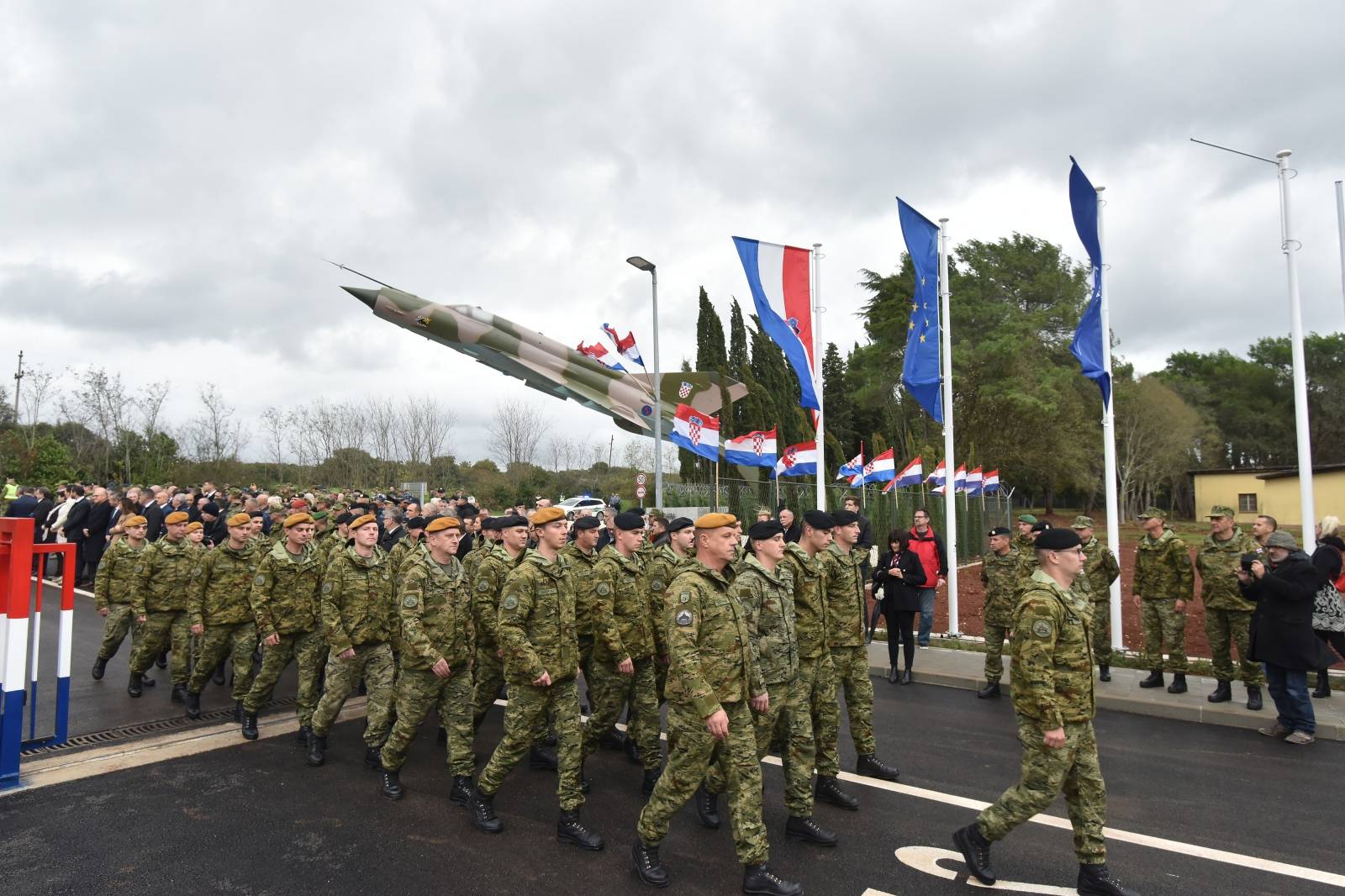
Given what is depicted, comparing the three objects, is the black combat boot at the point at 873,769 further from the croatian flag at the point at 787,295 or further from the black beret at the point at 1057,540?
the croatian flag at the point at 787,295

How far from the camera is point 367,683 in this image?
5848 mm

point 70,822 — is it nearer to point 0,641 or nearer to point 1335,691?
point 0,641

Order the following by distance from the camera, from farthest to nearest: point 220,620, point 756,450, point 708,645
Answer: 1. point 756,450
2. point 220,620
3. point 708,645

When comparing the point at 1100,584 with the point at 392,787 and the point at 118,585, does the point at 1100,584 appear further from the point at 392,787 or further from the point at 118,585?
the point at 118,585

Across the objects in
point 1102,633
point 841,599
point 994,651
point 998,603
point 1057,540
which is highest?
point 1057,540

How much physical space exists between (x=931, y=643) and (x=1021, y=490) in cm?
5045

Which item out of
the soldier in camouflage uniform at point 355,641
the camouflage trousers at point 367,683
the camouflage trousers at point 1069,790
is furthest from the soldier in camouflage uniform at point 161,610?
the camouflage trousers at point 1069,790

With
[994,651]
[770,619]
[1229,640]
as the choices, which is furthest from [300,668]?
[1229,640]

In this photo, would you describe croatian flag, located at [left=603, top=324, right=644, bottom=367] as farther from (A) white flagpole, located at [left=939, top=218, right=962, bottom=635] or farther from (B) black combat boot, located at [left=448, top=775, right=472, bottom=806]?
(B) black combat boot, located at [left=448, top=775, right=472, bottom=806]

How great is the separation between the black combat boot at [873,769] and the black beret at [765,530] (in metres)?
2.16

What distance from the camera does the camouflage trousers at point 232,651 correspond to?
6.84 metres

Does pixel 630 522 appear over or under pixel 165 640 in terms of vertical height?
over

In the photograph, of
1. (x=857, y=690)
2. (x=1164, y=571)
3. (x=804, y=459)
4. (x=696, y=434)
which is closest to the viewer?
(x=857, y=690)

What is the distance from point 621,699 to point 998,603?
177 inches
